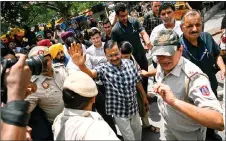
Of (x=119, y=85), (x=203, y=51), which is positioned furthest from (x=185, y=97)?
(x=119, y=85)

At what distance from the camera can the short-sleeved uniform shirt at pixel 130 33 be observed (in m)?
4.27

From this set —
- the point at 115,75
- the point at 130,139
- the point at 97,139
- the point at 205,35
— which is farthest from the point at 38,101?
the point at 205,35

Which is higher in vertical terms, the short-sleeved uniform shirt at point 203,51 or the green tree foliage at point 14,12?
the green tree foliage at point 14,12

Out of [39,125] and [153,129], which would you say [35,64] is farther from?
[153,129]

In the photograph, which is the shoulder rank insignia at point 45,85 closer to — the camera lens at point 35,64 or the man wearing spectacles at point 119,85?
the man wearing spectacles at point 119,85

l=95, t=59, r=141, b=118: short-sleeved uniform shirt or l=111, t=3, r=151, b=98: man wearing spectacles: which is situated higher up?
l=111, t=3, r=151, b=98: man wearing spectacles

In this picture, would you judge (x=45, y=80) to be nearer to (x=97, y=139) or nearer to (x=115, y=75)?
(x=115, y=75)

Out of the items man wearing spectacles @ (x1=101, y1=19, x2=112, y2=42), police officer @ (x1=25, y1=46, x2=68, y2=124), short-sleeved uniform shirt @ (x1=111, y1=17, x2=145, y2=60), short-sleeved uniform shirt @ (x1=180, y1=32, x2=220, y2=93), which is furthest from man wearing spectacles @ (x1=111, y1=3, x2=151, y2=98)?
police officer @ (x1=25, y1=46, x2=68, y2=124)

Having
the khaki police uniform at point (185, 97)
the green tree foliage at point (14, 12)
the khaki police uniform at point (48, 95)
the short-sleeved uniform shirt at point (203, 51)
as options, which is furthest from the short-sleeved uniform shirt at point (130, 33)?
the green tree foliage at point (14, 12)

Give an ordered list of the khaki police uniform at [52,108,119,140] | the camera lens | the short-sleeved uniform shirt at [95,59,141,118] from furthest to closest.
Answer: the short-sleeved uniform shirt at [95,59,141,118] < the camera lens < the khaki police uniform at [52,108,119,140]

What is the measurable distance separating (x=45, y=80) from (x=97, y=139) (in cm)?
148

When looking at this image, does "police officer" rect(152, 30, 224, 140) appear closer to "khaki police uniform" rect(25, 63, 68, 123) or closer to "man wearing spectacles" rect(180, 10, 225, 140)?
"man wearing spectacles" rect(180, 10, 225, 140)

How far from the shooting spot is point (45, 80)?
2900mm

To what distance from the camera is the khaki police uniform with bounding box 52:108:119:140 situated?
161cm
